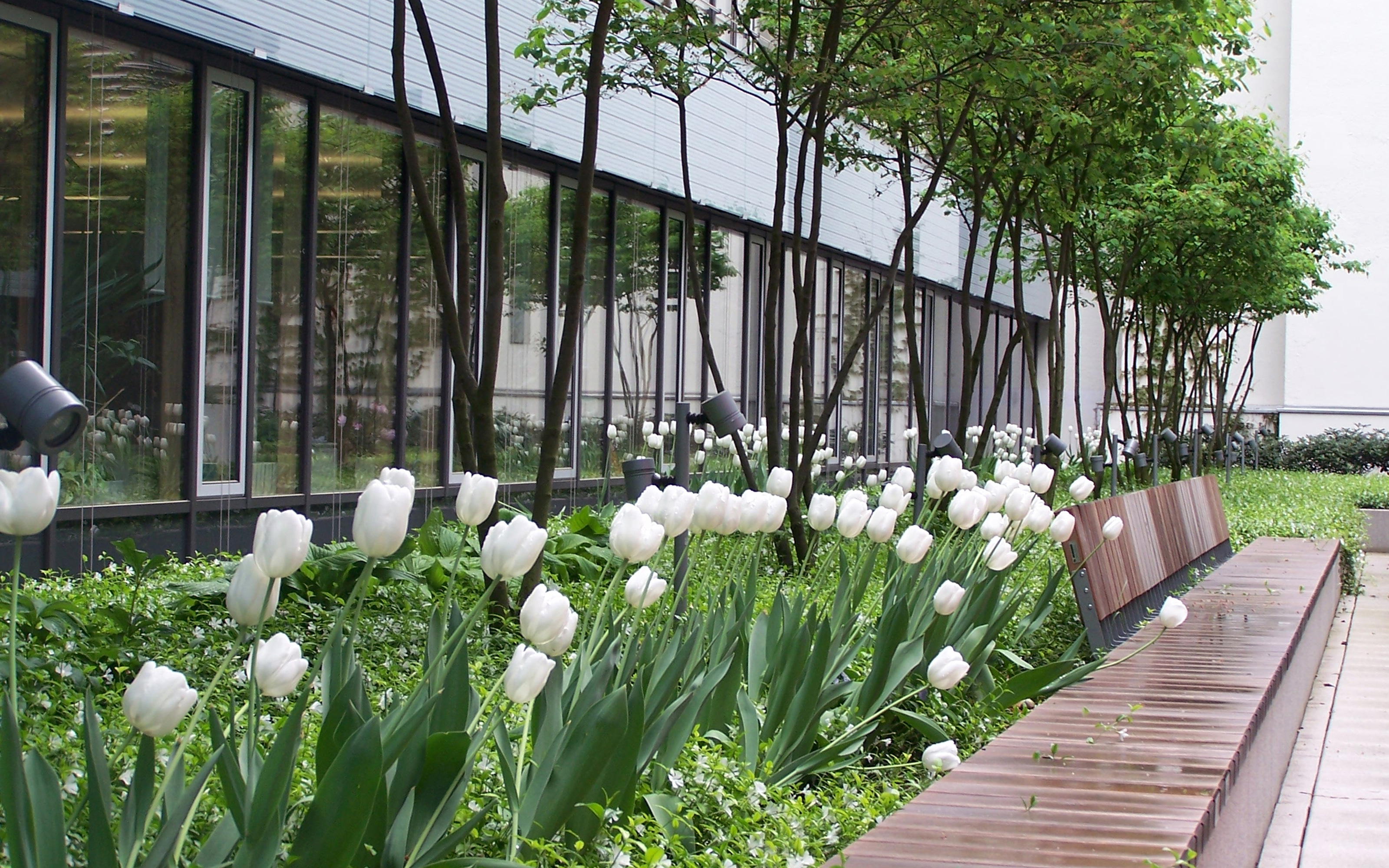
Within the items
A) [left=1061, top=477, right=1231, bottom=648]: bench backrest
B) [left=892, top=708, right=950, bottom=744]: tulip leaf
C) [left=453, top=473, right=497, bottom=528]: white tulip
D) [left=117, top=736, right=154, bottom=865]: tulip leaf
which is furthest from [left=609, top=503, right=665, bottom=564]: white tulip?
[left=1061, top=477, right=1231, bottom=648]: bench backrest

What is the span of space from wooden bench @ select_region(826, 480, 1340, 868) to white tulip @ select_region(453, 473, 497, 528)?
37.7 inches

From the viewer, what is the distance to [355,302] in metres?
9.61

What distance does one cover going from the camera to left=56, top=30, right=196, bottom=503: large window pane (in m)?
7.54

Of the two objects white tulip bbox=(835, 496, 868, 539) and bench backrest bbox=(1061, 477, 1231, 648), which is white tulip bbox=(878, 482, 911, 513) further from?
bench backrest bbox=(1061, 477, 1231, 648)

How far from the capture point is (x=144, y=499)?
26.4ft

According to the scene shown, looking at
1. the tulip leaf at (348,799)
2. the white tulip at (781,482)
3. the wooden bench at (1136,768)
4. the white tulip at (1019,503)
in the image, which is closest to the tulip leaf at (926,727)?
the wooden bench at (1136,768)

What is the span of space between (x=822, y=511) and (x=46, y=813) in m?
2.38

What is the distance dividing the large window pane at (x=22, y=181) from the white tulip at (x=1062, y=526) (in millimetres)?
5414

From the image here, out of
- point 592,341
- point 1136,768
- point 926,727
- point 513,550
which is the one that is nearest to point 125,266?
point 592,341

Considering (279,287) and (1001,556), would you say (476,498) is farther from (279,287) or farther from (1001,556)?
(279,287)

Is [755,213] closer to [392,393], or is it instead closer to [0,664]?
[392,393]

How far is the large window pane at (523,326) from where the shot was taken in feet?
37.2

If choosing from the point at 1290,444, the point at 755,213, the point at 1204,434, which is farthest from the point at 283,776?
the point at 1290,444

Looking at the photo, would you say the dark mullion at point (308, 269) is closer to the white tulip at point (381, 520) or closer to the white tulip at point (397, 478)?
the white tulip at point (397, 478)
